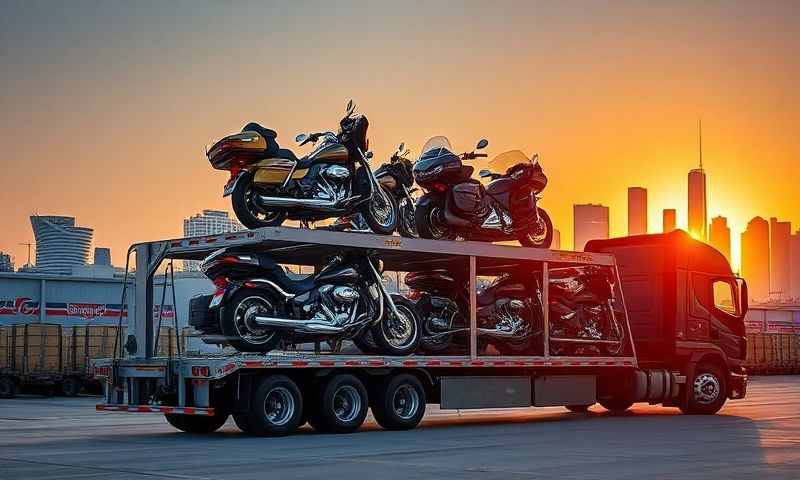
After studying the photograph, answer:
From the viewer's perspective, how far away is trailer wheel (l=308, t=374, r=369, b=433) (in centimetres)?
1725

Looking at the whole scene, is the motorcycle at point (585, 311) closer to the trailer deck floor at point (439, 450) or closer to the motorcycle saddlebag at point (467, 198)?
the trailer deck floor at point (439, 450)

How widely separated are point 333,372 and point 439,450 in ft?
10.5

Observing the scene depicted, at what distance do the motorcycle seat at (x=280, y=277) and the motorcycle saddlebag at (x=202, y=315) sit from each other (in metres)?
0.91

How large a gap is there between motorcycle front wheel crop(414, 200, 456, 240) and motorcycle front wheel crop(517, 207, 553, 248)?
1734 millimetres

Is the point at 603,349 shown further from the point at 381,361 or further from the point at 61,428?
the point at 61,428

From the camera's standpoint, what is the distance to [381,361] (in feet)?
58.7

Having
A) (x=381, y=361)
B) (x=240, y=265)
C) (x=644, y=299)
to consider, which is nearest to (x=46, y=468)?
(x=240, y=265)

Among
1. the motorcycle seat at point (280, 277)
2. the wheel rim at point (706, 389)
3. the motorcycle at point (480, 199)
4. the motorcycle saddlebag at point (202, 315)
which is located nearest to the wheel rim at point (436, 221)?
the motorcycle at point (480, 199)

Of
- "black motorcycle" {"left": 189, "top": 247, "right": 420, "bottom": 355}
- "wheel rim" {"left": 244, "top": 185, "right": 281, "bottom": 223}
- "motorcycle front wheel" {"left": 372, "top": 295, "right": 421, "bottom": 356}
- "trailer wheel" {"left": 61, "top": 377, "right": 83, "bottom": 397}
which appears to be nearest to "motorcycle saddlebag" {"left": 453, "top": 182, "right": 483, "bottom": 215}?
"motorcycle front wheel" {"left": 372, "top": 295, "right": 421, "bottom": 356}

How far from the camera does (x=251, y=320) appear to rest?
16.9m

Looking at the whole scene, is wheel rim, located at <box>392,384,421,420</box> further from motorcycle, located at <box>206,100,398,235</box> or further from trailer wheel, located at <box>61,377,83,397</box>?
trailer wheel, located at <box>61,377,83,397</box>

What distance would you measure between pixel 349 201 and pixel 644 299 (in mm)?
7548

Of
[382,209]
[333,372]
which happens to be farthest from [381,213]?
[333,372]

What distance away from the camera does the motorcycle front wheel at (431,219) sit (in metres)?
20.3
